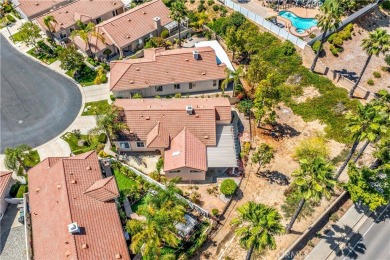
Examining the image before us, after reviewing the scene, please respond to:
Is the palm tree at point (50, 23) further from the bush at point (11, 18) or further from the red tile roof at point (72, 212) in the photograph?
the red tile roof at point (72, 212)

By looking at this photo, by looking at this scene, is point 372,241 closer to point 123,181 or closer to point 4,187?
point 123,181

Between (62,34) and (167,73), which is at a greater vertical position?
(62,34)

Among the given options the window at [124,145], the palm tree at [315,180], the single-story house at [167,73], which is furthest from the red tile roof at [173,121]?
the palm tree at [315,180]

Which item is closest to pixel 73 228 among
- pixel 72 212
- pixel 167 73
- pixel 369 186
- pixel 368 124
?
pixel 72 212

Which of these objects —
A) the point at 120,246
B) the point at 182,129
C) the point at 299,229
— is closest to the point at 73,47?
the point at 182,129

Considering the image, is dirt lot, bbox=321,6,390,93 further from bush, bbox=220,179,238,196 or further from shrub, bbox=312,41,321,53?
bush, bbox=220,179,238,196
